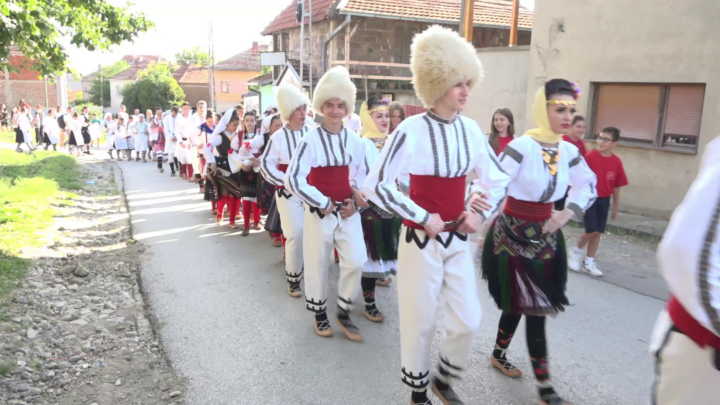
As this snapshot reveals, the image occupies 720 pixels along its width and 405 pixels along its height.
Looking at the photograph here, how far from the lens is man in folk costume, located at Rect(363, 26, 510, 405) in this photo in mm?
3092

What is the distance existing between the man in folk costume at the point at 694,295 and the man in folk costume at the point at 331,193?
9.05ft

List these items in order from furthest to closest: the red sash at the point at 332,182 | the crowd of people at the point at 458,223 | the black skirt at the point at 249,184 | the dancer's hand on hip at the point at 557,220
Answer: the black skirt at the point at 249,184, the red sash at the point at 332,182, the dancer's hand on hip at the point at 557,220, the crowd of people at the point at 458,223

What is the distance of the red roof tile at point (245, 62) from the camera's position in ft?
212

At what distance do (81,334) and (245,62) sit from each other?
6418 cm

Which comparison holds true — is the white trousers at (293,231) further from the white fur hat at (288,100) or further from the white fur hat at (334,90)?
the white fur hat at (334,90)

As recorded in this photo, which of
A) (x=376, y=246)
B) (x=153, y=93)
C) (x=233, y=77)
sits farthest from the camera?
(x=233, y=77)

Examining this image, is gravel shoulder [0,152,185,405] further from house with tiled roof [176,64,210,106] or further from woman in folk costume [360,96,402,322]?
house with tiled roof [176,64,210,106]

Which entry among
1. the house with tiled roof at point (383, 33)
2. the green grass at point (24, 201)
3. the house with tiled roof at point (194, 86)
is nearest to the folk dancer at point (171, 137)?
the green grass at point (24, 201)

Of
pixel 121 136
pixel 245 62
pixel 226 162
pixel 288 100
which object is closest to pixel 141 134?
pixel 121 136

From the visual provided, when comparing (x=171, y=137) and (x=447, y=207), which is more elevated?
(x=447, y=207)

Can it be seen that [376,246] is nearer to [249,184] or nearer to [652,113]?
[249,184]

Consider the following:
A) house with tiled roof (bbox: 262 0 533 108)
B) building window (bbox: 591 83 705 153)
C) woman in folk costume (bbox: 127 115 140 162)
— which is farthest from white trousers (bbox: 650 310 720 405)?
house with tiled roof (bbox: 262 0 533 108)

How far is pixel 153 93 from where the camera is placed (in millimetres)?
57719

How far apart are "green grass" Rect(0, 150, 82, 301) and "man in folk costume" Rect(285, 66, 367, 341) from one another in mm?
3174
